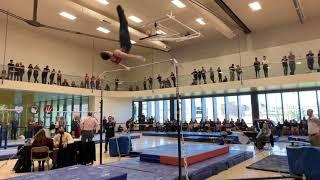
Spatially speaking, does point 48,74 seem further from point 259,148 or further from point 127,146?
point 259,148

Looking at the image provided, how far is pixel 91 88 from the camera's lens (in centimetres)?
1519

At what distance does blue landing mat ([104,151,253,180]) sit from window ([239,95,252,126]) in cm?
957

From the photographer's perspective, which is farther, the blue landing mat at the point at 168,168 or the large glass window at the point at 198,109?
the large glass window at the point at 198,109

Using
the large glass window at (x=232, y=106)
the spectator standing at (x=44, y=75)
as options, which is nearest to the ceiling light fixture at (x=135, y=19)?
the spectator standing at (x=44, y=75)

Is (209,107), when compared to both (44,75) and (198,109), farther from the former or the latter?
(44,75)

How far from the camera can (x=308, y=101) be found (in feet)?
44.7

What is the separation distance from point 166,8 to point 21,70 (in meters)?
7.79

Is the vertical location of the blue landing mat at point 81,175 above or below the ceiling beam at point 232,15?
below

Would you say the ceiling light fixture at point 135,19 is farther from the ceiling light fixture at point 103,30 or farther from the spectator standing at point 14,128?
the spectator standing at point 14,128

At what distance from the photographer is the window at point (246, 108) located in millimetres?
15348

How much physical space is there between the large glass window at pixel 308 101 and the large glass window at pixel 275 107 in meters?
1.14

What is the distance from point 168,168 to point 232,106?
39.2ft

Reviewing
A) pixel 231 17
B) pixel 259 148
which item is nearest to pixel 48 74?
pixel 231 17

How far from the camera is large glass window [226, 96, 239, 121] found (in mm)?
15938
